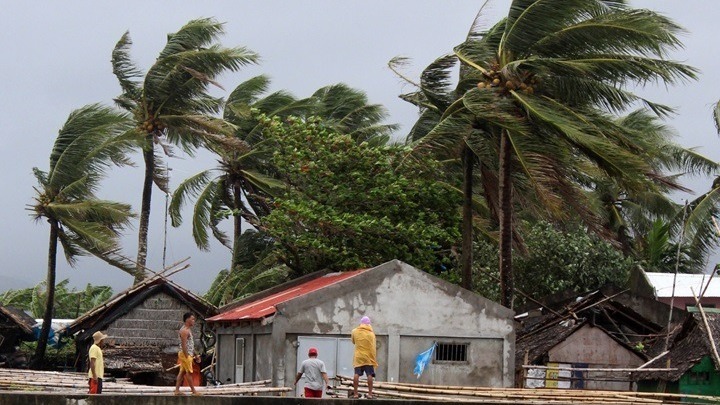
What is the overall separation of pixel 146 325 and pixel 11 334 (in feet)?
21.3

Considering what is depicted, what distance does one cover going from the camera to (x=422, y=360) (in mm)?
26828

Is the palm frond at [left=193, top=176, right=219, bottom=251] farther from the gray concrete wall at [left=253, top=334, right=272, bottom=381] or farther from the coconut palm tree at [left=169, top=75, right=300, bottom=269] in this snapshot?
the gray concrete wall at [left=253, top=334, right=272, bottom=381]

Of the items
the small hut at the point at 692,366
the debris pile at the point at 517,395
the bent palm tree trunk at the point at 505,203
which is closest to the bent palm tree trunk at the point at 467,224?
the bent palm tree trunk at the point at 505,203

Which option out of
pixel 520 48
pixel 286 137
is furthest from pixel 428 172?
pixel 520 48

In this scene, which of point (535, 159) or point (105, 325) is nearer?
point (535, 159)

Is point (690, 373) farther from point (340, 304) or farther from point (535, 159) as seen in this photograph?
point (340, 304)

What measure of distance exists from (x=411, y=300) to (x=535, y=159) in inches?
162

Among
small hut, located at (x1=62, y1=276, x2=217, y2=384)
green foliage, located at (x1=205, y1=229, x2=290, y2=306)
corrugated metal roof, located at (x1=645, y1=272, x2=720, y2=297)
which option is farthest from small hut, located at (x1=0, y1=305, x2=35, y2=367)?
corrugated metal roof, located at (x1=645, y1=272, x2=720, y2=297)

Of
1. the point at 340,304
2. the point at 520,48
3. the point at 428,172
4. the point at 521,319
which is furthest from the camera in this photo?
the point at 428,172

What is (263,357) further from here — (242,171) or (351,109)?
(351,109)

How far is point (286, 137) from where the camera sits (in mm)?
35656

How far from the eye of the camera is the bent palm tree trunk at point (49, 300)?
36.2m

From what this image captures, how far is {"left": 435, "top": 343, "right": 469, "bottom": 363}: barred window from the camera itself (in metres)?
27.3

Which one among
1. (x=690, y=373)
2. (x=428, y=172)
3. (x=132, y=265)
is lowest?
(x=690, y=373)
